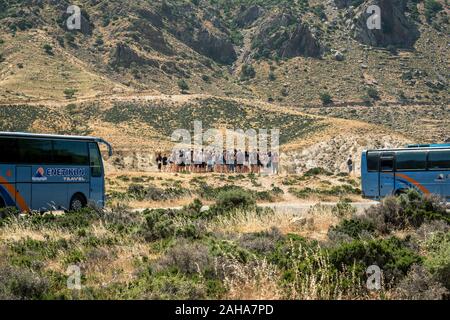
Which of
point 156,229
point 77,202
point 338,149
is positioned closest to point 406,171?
point 77,202

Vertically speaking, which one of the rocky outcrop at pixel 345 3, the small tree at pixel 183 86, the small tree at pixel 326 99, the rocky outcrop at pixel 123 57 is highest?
the rocky outcrop at pixel 345 3

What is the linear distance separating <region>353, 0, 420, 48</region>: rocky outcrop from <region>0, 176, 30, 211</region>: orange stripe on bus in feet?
440

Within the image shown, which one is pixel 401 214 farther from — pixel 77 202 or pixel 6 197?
pixel 6 197

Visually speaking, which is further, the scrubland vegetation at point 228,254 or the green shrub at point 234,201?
the green shrub at point 234,201

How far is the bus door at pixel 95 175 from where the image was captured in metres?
22.7

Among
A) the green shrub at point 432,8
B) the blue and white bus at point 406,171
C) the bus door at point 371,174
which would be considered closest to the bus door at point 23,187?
the blue and white bus at point 406,171

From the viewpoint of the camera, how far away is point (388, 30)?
146500 millimetres

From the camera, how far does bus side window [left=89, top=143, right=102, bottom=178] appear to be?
22719 millimetres

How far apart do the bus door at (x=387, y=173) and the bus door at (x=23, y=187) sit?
1470cm

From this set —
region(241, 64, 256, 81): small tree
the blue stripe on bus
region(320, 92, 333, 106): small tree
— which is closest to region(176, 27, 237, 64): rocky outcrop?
region(241, 64, 256, 81): small tree

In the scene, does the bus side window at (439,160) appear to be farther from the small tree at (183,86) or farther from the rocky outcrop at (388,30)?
the rocky outcrop at (388,30)

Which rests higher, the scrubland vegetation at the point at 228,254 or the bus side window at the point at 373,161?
the bus side window at the point at 373,161

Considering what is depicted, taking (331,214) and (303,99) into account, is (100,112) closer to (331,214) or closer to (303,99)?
(303,99)

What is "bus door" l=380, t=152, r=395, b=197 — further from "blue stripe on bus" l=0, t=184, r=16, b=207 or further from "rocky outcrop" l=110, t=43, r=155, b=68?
"rocky outcrop" l=110, t=43, r=155, b=68
